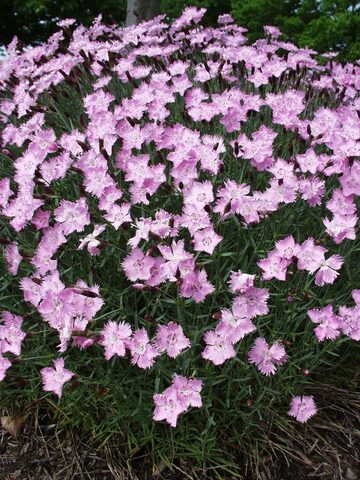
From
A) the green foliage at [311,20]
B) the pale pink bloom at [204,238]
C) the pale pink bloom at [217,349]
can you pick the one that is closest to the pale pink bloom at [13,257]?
the pale pink bloom at [204,238]

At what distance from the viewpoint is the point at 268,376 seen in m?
2.09

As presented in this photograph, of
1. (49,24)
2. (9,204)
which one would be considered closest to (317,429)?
(9,204)

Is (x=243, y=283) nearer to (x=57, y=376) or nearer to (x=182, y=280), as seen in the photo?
(x=182, y=280)

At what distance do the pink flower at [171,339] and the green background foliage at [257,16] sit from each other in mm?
4299

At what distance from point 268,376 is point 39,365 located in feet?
3.20

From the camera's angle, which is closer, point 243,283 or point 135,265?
point 243,283

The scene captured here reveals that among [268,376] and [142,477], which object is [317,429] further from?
[142,477]

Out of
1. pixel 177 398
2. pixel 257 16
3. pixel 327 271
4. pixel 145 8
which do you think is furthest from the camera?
pixel 257 16

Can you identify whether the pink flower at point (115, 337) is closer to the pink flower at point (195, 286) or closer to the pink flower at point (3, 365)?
the pink flower at point (195, 286)

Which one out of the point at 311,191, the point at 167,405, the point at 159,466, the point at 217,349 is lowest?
the point at 159,466

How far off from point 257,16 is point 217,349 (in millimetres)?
8525

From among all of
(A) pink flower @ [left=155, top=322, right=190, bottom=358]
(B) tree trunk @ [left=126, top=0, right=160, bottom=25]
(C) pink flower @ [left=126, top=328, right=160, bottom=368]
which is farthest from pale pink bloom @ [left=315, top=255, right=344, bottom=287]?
(B) tree trunk @ [left=126, top=0, right=160, bottom=25]

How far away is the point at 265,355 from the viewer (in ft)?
6.39

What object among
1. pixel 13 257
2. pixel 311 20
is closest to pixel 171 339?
pixel 13 257
